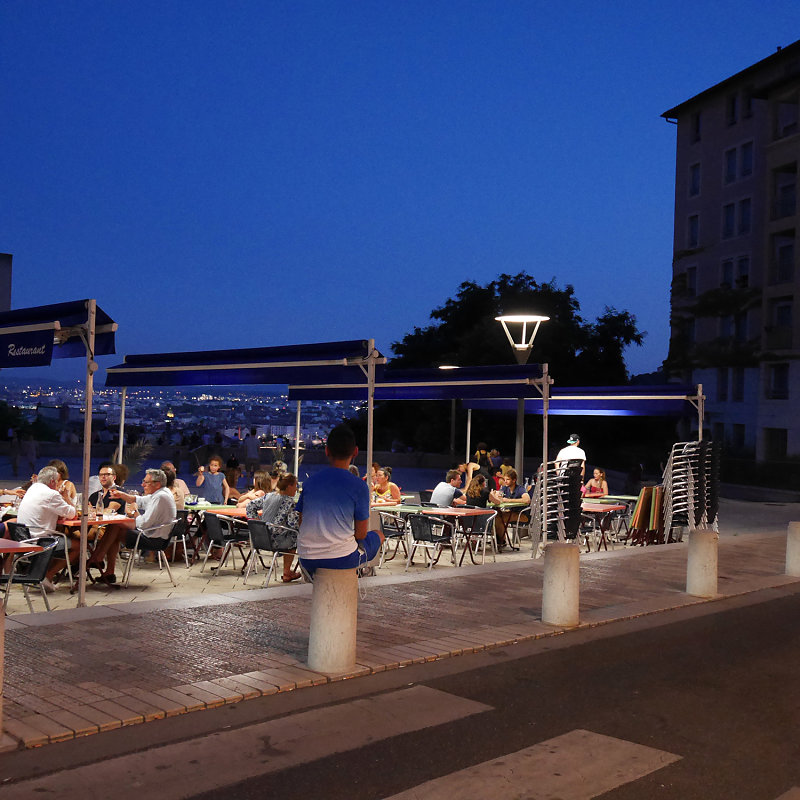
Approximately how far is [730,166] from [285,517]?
39842mm

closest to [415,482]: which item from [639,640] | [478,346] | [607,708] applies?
[478,346]

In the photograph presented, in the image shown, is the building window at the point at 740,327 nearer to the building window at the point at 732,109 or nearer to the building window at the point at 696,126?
the building window at the point at 732,109

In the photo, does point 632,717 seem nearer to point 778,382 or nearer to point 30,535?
point 30,535

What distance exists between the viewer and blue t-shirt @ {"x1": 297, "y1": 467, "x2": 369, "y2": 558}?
7051mm

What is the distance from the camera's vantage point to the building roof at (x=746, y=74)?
135 ft

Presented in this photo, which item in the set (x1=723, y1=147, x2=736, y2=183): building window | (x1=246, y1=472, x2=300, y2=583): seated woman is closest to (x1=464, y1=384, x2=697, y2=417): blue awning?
(x1=246, y1=472, x2=300, y2=583): seated woman

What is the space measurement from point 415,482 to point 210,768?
2804cm

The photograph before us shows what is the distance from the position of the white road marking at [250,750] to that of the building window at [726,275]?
41629mm

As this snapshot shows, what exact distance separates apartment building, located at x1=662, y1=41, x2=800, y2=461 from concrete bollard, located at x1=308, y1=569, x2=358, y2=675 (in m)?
35.2

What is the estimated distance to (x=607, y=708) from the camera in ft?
20.9

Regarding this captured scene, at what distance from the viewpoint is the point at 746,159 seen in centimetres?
4422

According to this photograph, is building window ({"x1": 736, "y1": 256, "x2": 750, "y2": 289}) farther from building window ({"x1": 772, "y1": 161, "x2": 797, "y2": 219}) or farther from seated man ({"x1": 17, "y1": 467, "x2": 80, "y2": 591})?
seated man ({"x1": 17, "y1": 467, "x2": 80, "y2": 591})

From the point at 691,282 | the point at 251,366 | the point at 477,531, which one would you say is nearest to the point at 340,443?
the point at 251,366

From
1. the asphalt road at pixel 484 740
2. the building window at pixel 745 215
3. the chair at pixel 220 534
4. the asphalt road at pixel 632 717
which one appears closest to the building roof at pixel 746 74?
the building window at pixel 745 215
